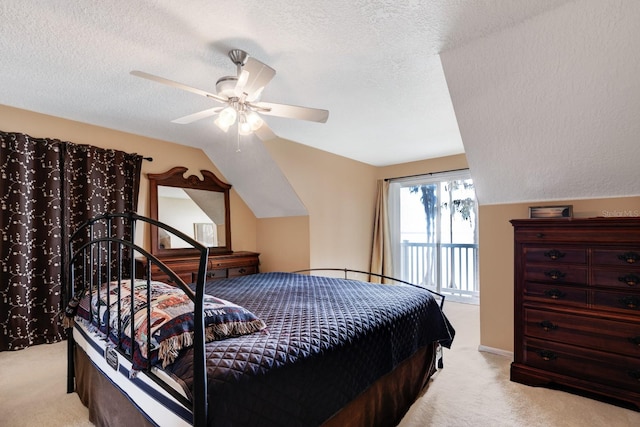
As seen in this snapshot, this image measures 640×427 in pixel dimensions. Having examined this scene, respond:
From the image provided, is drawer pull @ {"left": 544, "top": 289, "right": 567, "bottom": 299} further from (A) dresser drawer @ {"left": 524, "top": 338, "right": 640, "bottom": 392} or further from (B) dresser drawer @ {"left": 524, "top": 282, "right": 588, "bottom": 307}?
(A) dresser drawer @ {"left": 524, "top": 338, "right": 640, "bottom": 392}

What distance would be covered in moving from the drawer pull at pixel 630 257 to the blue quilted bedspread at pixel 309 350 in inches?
48.7

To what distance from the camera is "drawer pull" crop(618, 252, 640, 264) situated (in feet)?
6.59

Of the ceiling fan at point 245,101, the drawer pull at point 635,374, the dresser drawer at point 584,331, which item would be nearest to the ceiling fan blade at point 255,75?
the ceiling fan at point 245,101

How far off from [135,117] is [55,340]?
229 cm

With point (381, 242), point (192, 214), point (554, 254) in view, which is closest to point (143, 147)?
point (192, 214)

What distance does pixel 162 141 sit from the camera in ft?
12.5

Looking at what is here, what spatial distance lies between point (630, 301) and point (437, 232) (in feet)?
9.86

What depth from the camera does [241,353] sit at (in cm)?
115

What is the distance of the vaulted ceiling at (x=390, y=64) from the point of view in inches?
62.2

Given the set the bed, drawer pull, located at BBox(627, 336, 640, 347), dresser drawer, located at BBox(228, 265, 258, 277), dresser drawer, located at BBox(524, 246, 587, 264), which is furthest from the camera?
dresser drawer, located at BBox(228, 265, 258, 277)

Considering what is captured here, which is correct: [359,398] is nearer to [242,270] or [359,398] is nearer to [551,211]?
[551,211]

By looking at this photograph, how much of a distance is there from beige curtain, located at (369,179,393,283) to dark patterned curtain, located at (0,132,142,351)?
12.4 feet

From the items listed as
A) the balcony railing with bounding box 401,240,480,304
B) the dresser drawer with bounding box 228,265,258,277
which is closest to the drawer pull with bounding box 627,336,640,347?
the balcony railing with bounding box 401,240,480,304

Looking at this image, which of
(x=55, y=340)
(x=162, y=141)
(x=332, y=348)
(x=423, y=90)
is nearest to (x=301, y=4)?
(x=423, y=90)
